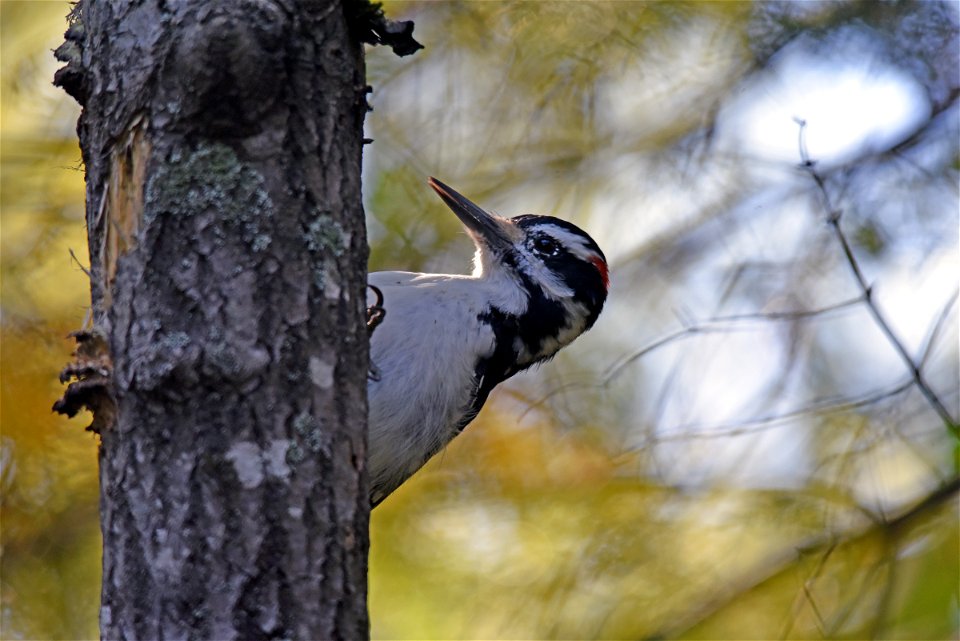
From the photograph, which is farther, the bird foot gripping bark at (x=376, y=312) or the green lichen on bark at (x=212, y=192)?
the bird foot gripping bark at (x=376, y=312)

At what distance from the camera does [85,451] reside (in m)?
3.86

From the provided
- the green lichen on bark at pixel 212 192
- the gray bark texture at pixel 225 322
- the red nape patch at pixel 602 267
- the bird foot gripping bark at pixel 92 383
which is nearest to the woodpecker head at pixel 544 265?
the red nape patch at pixel 602 267

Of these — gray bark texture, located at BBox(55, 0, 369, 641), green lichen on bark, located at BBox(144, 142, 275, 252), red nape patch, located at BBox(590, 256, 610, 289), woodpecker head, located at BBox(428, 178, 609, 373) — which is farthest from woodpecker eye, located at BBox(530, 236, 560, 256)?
green lichen on bark, located at BBox(144, 142, 275, 252)

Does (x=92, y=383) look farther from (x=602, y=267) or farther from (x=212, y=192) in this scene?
(x=602, y=267)

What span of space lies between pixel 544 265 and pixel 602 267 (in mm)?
237

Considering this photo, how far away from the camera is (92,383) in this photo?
6.35 ft

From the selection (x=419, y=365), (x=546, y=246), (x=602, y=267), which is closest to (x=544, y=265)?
(x=546, y=246)

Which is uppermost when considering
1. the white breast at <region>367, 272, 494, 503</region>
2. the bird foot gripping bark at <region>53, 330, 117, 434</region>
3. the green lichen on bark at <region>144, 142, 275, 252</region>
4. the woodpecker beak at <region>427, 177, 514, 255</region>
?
the woodpecker beak at <region>427, 177, 514, 255</region>

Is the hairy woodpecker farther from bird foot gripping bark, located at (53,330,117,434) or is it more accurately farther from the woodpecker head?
bird foot gripping bark, located at (53,330,117,434)

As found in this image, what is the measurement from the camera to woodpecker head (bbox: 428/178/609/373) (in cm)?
373

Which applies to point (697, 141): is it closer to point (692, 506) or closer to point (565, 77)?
point (565, 77)

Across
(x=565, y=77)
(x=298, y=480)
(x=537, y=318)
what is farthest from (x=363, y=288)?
(x=565, y=77)

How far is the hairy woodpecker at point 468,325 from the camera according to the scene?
3.31m

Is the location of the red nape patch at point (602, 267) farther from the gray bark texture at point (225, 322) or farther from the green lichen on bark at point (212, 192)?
the green lichen on bark at point (212, 192)
